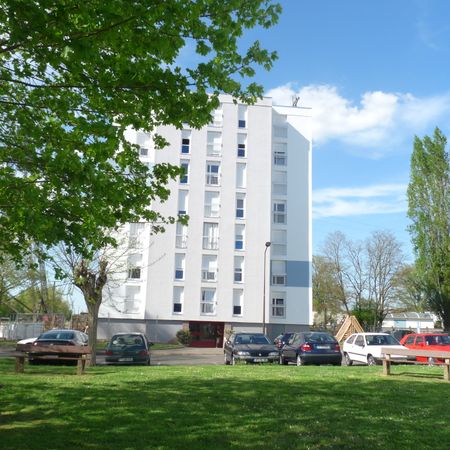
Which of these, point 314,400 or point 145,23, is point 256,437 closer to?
point 314,400

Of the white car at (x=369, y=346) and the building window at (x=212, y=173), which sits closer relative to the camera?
the white car at (x=369, y=346)

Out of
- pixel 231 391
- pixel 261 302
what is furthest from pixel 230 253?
pixel 231 391

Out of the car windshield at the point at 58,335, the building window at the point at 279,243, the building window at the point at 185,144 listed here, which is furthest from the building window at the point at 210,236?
the car windshield at the point at 58,335

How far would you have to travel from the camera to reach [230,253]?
51.5 metres

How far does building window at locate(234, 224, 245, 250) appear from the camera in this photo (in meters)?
52.0

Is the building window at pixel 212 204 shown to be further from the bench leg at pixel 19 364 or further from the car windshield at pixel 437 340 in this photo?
the bench leg at pixel 19 364

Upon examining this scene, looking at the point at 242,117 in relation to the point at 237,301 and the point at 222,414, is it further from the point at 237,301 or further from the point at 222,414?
the point at 222,414

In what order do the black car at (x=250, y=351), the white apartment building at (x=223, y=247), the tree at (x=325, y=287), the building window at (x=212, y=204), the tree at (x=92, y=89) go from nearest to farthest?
1. the tree at (x=92, y=89)
2. the black car at (x=250, y=351)
3. the white apartment building at (x=223, y=247)
4. the building window at (x=212, y=204)
5. the tree at (x=325, y=287)

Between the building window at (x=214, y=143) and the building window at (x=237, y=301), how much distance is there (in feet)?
45.5

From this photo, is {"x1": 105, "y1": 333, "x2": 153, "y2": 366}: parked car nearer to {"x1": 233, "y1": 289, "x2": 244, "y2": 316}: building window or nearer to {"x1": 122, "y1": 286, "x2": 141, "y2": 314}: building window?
{"x1": 122, "y1": 286, "x2": 141, "y2": 314}: building window

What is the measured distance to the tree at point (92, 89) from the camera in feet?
19.6

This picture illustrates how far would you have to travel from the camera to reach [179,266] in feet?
168

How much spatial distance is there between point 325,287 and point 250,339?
4962 cm

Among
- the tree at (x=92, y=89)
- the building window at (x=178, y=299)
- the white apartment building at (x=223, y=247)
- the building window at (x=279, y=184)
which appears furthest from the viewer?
the building window at (x=279, y=184)
